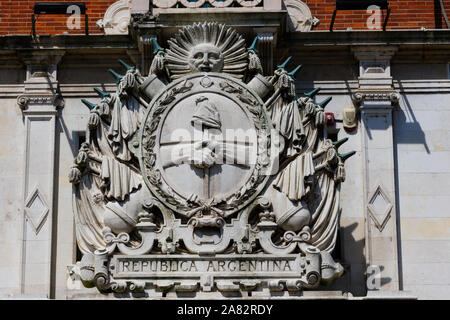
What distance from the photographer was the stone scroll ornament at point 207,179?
78.8ft

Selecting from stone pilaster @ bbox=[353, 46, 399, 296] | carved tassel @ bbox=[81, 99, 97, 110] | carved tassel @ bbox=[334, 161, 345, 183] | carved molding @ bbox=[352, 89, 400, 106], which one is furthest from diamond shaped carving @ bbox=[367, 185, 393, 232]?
carved tassel @ bbox=[81, 99, 97, 110]

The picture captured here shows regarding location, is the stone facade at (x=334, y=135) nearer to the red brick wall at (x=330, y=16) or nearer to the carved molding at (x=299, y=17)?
the carved molding at (x=299, y=17)

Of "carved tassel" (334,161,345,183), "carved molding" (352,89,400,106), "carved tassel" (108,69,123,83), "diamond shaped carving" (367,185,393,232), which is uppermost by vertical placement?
"carved tassel" (108,69,123,83)

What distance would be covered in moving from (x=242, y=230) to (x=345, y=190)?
7.64 ft

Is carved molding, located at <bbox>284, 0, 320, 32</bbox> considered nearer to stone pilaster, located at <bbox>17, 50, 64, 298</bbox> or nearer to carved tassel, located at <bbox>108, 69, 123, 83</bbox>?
carved tassel, located at <bbox>108, 69, 123, 83</bbox>

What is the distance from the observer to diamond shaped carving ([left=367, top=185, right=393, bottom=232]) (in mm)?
25406

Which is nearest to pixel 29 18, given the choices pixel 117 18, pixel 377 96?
pixel 117 18

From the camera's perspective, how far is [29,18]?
2717cm

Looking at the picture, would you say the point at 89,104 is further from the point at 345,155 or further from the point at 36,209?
the point at 345,155

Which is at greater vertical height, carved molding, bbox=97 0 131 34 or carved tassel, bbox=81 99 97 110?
carved molding, bbox=97 0 131 34

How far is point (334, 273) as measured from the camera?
946 inches

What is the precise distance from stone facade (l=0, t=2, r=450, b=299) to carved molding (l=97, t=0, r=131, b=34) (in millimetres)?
508

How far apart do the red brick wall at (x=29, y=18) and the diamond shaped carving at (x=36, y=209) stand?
305cm
